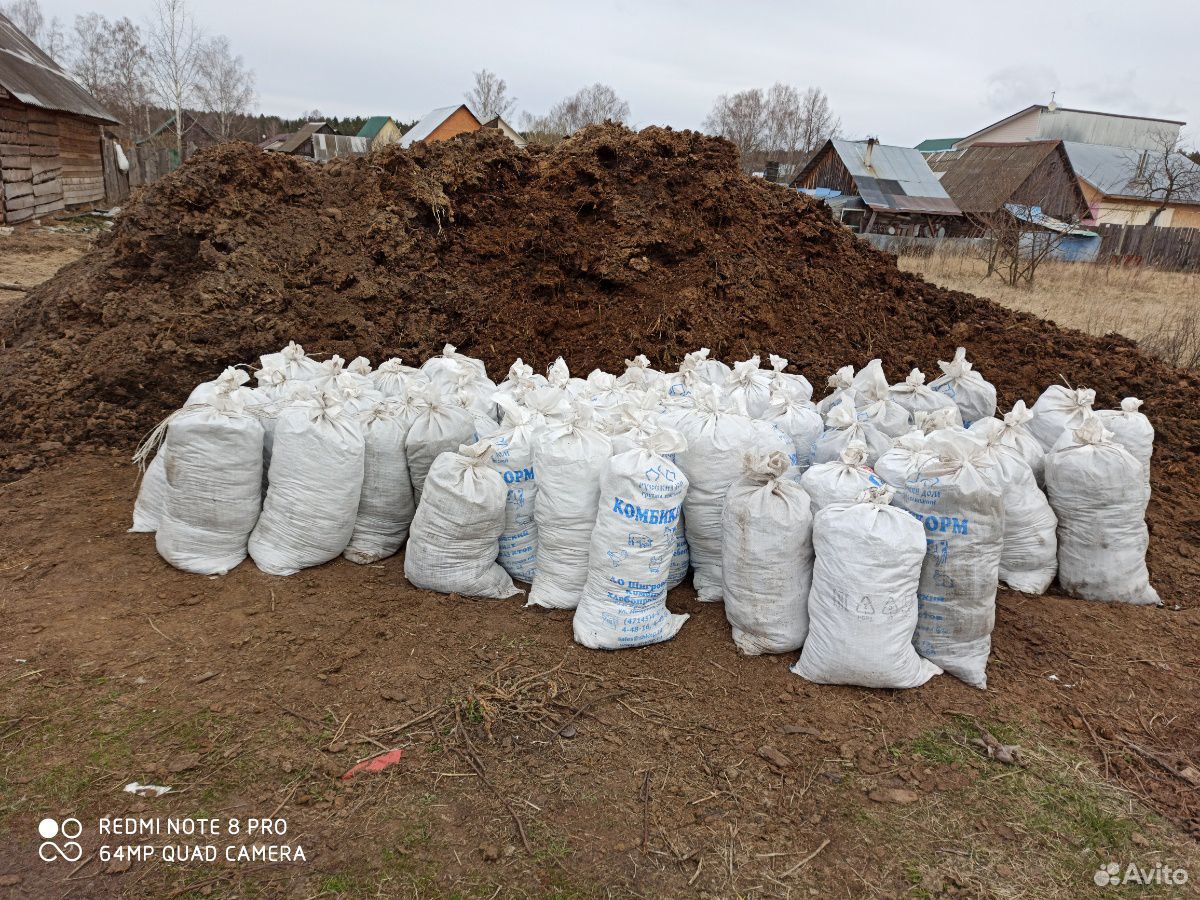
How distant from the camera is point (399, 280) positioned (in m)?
5.00

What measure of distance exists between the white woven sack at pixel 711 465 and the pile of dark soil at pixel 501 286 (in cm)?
197

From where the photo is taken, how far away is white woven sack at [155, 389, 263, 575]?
2797 mm

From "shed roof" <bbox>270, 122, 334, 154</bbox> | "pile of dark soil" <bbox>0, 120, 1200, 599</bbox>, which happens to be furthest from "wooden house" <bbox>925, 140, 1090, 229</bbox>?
"shed roof" <bbox>270, 122, 334, 154</bbox>

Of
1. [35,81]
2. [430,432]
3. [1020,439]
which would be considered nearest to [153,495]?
[430,432]

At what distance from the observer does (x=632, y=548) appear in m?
2.52

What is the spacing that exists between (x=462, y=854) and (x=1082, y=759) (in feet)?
6.32

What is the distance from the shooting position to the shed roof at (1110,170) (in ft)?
76.6

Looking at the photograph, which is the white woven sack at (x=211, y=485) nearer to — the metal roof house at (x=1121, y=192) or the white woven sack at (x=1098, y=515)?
the white woven sack at (x=1098, y=515)

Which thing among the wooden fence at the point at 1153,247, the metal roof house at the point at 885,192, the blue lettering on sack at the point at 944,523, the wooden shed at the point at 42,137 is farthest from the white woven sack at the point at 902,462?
the metal roof house at the point at 885,192

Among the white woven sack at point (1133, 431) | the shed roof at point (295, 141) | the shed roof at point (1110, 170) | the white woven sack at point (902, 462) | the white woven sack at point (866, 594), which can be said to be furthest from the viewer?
the shed roof at point (295, 141)

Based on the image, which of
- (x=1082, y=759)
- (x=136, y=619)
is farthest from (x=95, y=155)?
(x=1082, y=759)

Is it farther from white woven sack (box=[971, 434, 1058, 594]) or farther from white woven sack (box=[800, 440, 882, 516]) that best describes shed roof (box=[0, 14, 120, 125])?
white woven sack (box=[971, 434, 1058, 594])

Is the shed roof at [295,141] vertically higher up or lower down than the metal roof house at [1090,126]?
lower down

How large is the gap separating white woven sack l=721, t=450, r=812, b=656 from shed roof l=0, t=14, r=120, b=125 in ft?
50.0
